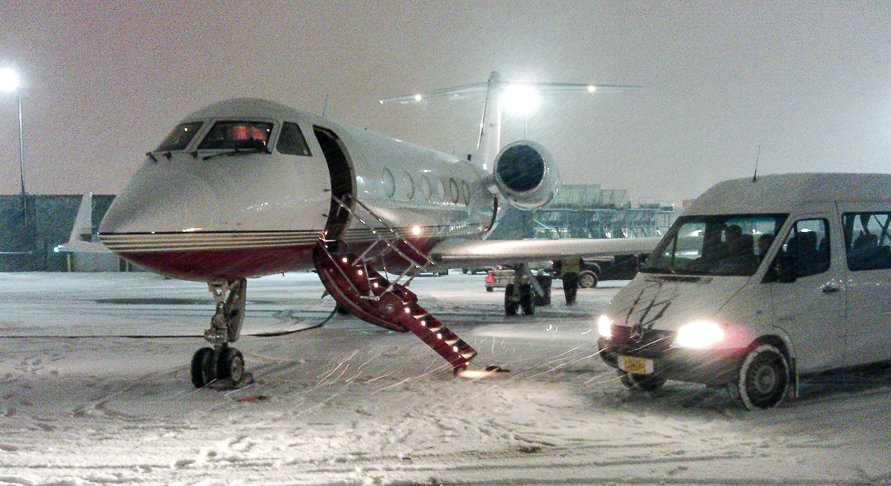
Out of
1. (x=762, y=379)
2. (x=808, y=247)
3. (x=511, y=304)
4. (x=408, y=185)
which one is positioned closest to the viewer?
(x=762, y=379)

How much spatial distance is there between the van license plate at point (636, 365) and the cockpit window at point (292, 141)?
4692 millimetres

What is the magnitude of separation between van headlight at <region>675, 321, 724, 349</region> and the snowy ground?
0.64m

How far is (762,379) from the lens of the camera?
282 inches

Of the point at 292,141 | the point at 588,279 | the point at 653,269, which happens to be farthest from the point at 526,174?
Answer: the point at 588,279

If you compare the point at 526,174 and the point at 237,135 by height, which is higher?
the point at 526,174

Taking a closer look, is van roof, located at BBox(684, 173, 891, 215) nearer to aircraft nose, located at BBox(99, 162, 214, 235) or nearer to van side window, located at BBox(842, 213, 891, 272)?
van side window, located at BBox(842, 213, 891, 272)

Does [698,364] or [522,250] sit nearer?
[698,364]

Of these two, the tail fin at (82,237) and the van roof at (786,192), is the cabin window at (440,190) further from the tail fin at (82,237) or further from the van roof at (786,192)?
the van roof at (786,192)

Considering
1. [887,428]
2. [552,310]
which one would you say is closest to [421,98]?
[552,310]

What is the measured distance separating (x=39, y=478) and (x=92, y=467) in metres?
0.36

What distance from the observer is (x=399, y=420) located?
6895mm

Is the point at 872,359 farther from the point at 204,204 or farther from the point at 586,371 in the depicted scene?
the point at 204,204

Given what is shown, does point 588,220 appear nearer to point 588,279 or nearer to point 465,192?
point 588,279

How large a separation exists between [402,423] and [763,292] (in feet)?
11.6
